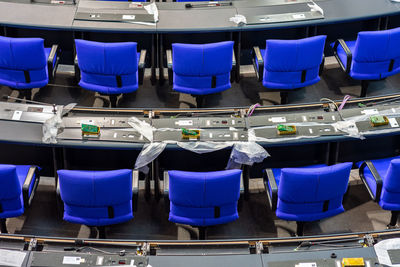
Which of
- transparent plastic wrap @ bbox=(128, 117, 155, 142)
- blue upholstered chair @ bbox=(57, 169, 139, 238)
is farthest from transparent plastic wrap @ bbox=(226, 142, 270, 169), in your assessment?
blue upholstered chair @ bbox=(57, 169, 139, 238)

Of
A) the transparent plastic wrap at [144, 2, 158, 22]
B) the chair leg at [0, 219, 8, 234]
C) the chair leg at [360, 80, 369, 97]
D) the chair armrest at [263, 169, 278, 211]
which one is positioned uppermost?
the transparent plastic wrap at [144, 2, 158, 22]

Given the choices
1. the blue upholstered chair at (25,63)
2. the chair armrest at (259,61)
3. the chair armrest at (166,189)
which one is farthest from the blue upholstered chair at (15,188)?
the chair armrest at (259,61)

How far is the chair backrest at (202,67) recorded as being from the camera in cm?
548

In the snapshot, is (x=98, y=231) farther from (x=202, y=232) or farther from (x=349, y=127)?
(x=349, y=127)

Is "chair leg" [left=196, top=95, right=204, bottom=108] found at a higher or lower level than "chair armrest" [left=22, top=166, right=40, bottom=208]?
higher

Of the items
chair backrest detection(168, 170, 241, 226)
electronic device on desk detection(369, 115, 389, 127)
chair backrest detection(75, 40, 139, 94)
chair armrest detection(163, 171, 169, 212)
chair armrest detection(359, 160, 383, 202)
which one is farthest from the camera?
chair backrest detection(75, 40, 139, 94)

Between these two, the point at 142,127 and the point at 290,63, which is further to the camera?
the point at 290,63

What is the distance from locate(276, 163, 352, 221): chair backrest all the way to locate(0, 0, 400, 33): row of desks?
71.7 inches

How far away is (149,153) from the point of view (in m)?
4.76

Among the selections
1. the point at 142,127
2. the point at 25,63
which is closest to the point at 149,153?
the point at 142,127

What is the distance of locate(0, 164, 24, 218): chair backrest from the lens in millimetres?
4461

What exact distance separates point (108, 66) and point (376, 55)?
220 cm

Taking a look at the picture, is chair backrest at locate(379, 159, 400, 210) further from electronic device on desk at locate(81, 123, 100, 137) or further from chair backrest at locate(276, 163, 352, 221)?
electronic device on desk at locate(81, 123, 100, 137)

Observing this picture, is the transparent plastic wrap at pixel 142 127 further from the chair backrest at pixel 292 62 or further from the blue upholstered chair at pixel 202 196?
the chair backrest at pixel 292 62
